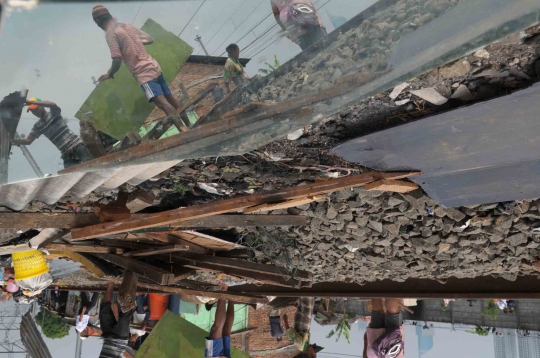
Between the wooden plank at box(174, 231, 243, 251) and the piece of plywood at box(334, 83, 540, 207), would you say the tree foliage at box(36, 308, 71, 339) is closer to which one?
the wooden plank at box(174, 231, 243, 251)

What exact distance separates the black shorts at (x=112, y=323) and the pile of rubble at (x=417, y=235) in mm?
3061

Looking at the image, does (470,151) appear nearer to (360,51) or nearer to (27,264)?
(360,51)

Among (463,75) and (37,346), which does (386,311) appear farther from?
(37,346)

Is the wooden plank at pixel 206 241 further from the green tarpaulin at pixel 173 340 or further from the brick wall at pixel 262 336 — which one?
the brick wall at pixel 262 336

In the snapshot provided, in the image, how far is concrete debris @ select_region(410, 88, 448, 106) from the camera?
2.69 meters

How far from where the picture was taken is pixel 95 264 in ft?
A: 20.8

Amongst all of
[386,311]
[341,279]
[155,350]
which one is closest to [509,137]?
[341,279]

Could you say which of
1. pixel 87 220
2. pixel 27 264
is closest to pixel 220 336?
pixel 27 264

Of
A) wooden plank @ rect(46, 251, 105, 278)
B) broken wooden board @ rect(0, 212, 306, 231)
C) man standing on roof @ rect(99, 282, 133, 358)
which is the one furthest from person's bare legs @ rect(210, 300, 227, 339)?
broken wooden board @ rect(0, 212, 306, 231)

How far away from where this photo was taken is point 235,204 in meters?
4.04

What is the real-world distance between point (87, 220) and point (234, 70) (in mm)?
2627

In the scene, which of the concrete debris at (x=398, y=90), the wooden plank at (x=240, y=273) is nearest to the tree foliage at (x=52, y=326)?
the wooden plank at (x=240, y=273)

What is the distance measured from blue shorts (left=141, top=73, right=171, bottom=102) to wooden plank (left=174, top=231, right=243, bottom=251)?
3023 mm

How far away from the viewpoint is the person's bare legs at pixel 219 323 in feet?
23.0
